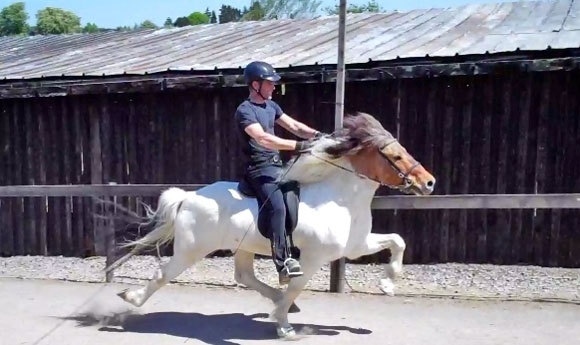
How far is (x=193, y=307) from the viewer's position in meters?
6.94

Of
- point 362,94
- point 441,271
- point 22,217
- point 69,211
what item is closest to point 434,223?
point 441,271

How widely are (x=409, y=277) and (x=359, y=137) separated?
10.6 ft

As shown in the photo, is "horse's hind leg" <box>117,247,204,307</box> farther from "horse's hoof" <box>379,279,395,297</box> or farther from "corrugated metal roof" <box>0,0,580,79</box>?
"corrugated metal roof" <box>0,0,580,79</box>

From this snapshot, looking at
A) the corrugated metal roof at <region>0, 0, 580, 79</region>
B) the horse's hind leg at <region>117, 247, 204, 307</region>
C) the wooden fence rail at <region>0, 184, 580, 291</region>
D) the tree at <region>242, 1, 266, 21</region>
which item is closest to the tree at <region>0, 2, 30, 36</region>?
the tree at <region>242, 1, 266, 21</region>

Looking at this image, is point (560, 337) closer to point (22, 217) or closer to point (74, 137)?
point (74, 137)

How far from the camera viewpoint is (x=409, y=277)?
26.9 feet

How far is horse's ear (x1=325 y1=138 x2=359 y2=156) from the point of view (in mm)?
5602

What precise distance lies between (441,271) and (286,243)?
356cm

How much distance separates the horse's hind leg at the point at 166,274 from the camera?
236 inches

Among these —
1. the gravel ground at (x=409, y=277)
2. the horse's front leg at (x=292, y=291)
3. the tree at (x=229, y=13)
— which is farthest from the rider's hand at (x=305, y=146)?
the tree at (x=229, y=13)

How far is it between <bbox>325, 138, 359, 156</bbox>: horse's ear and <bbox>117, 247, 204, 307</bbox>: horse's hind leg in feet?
5.33

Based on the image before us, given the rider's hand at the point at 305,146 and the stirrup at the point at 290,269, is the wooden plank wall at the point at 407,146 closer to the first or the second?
the rider's hand at the point at 305,146

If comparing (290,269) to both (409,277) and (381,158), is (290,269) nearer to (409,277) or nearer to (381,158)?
(381,158)

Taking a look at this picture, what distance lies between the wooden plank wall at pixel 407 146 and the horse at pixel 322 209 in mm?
2945
